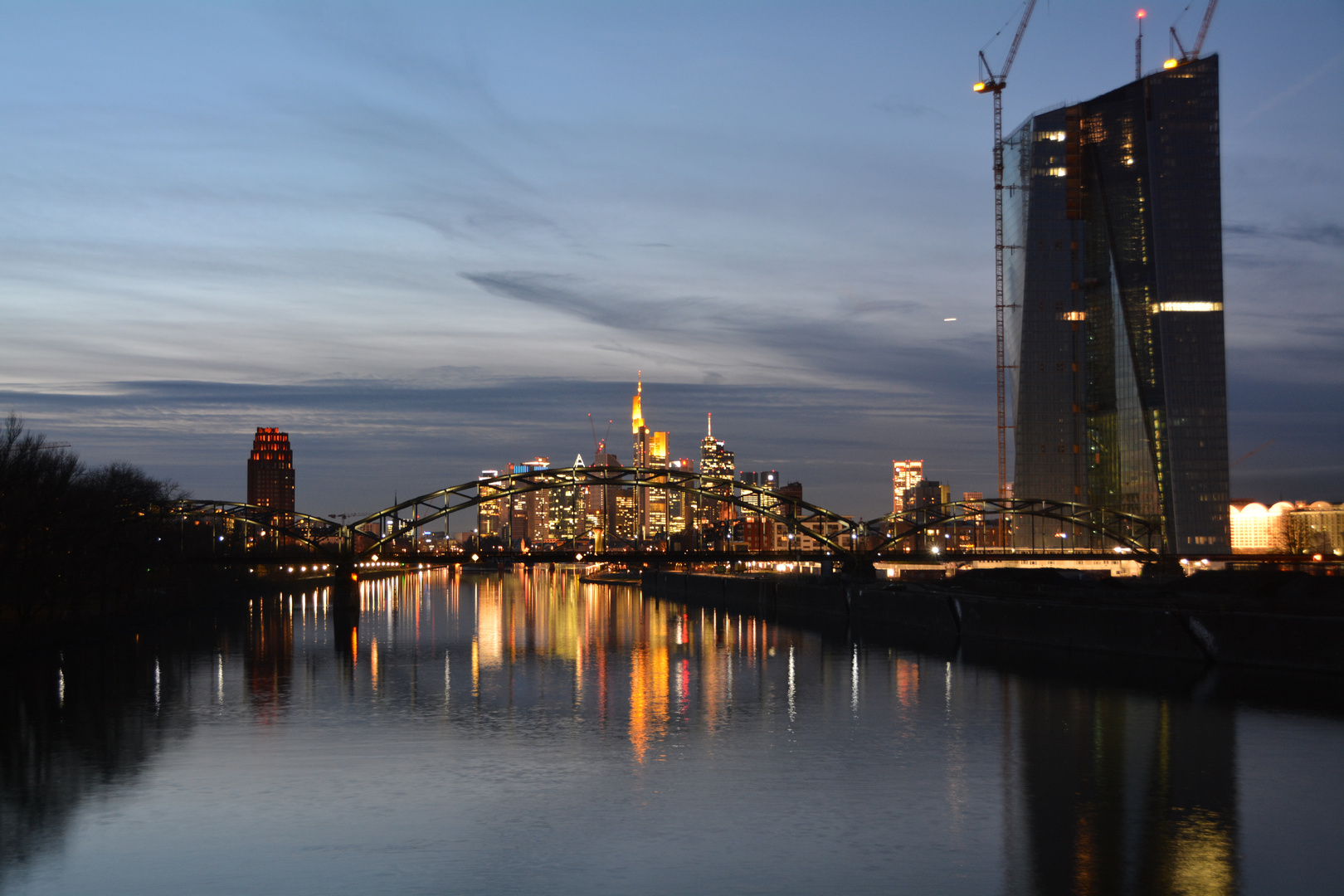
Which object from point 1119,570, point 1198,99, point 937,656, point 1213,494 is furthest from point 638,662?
point 1198,99

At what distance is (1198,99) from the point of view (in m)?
154

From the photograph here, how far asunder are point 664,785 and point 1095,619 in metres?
32.4

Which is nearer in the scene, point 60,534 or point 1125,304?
point 60,534

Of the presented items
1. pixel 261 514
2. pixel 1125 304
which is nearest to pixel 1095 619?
pixel 261 514

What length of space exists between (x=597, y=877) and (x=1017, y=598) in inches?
1954

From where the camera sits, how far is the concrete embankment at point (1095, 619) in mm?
40688

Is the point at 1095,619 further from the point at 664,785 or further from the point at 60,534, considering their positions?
the point at 60,534

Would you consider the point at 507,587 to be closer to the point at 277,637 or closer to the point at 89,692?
the point at 277,637

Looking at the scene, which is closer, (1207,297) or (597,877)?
(597,877)

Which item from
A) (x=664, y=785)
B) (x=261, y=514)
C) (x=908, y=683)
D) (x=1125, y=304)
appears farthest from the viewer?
(x=1125, y=304)

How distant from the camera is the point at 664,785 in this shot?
24.4 m

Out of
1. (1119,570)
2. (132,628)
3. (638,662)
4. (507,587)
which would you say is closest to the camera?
(638,662)

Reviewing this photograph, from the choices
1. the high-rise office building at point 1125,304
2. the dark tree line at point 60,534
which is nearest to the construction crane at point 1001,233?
the high-rise office building at point 1125,304

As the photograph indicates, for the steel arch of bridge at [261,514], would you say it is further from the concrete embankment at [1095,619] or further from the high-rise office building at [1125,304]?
the high-rise office building at [1125,304]
